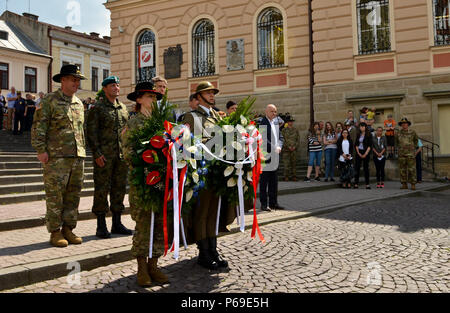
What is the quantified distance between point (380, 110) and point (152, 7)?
40.7 feet

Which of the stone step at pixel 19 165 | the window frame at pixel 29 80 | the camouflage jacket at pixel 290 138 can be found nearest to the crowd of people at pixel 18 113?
the stone step at pixel 19 165

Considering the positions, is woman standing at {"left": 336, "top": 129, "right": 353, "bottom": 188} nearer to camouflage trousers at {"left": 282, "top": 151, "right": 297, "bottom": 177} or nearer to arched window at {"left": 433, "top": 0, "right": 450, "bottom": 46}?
camouflage trousers at {"left": 282, "top": 151, "right": 297, "bottom": 177}

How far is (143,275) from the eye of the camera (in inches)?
137

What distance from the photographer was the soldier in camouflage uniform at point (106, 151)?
505 cm

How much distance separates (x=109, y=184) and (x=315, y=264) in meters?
2.94

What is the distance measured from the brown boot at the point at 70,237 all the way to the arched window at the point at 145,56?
1540 centimetres

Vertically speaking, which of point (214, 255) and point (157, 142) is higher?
point (157, 142)

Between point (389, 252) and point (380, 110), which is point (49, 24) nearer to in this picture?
point (380, 110)

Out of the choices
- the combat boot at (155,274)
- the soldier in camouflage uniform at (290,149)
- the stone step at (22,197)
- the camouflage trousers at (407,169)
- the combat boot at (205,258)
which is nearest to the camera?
the combat boot at (155,274)

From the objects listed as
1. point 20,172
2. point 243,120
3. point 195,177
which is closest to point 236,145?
point 243,120

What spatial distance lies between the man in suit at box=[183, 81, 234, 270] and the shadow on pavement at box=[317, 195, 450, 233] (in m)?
3.32

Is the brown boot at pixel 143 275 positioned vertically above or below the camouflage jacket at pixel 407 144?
below

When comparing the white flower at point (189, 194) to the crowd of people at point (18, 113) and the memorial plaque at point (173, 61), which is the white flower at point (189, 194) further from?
the memorial plaque at point (173, 61)

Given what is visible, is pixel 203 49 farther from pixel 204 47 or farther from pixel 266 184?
pixel 266 184
